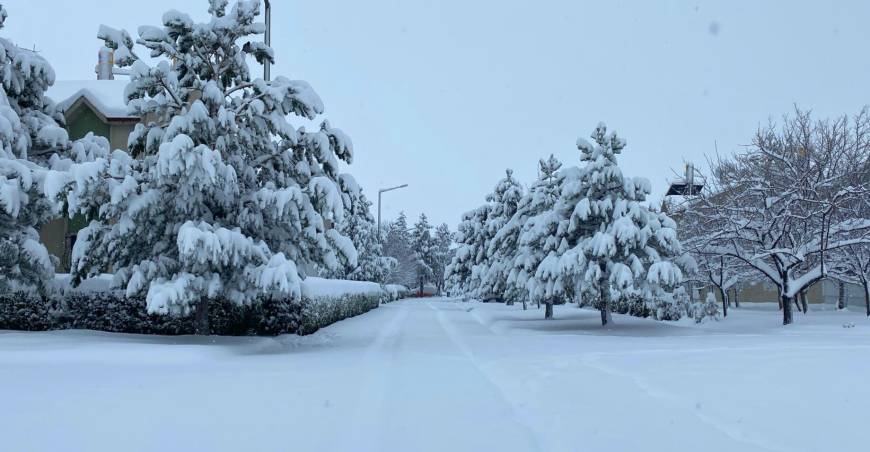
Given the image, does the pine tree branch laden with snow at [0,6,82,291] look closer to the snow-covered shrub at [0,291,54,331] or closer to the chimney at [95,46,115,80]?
the snow-covered shrub at [0,291,54,331]

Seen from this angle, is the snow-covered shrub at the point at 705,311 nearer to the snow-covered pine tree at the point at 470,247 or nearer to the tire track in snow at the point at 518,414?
the tire track in snow at the point at 518,414

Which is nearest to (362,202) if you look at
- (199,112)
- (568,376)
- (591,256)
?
(591,256)

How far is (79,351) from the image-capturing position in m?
10.4

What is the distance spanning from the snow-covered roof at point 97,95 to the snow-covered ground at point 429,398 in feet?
42.4

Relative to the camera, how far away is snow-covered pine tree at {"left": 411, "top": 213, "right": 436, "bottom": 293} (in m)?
94.5

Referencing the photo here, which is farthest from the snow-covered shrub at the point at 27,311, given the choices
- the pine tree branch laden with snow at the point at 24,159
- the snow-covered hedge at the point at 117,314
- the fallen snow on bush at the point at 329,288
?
the fallen snow on bush at the point at 329,288

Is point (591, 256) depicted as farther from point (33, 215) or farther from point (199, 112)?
point (33, 215)

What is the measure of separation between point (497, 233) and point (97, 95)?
16.5 metres

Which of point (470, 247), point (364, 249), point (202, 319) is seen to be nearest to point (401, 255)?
point (364, 249)

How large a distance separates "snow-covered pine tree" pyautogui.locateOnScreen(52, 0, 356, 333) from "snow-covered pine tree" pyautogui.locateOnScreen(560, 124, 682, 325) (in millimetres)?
7393

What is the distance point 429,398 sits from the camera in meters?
7.67

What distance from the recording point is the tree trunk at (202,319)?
1407cm

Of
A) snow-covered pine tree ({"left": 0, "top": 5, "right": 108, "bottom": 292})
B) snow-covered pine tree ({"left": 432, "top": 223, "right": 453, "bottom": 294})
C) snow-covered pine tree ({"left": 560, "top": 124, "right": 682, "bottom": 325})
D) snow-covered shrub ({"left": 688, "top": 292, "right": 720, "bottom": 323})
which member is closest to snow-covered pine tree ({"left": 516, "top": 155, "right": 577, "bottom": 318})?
snow-covered pine tree ({"left": 560, "top": 124, "right": 682, "bottom": 325})

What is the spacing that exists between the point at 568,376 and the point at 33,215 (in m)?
13.0
